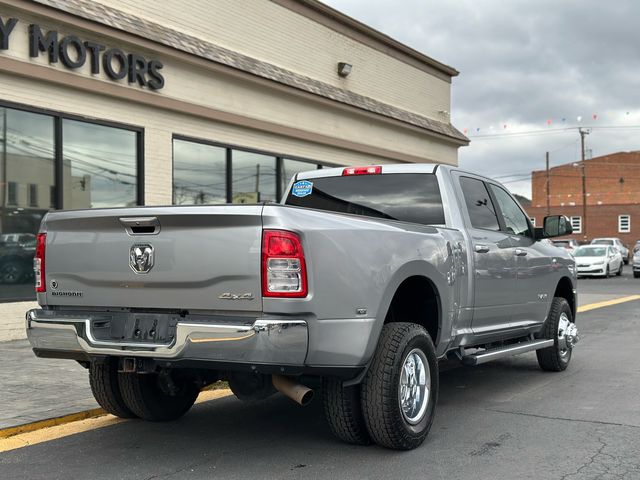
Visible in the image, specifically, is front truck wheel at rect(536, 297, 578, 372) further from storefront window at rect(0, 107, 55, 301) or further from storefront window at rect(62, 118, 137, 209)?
storefront window at rect(0, 107, 55, 301)

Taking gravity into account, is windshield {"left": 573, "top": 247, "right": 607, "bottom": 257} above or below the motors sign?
below

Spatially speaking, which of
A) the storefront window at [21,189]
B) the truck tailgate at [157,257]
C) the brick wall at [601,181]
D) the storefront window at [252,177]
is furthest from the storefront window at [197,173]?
the brick wall at [601,181]

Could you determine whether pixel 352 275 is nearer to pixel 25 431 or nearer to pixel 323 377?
pixel 323 377

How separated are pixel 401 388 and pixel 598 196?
248ft

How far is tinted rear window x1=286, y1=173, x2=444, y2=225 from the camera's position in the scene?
20.7ft

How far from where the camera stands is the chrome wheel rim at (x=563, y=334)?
809 cm

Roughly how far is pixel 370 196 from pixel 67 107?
6.61 m

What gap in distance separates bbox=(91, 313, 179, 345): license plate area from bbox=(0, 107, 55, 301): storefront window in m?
6.52

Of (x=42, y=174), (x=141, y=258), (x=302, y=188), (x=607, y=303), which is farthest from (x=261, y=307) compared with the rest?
(x=607, y=303)

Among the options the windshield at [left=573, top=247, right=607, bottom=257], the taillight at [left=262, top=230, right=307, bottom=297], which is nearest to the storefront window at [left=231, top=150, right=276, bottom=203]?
the taillight at [left=262, top=230, right=307, bottom=297]

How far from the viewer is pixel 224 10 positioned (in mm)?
14750

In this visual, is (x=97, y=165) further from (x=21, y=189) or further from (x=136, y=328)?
(x=136, y=328)

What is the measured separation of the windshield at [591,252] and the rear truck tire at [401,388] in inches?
1114

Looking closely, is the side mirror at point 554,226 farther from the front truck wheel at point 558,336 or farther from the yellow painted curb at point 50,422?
the yellow painted curb at point 50,422
